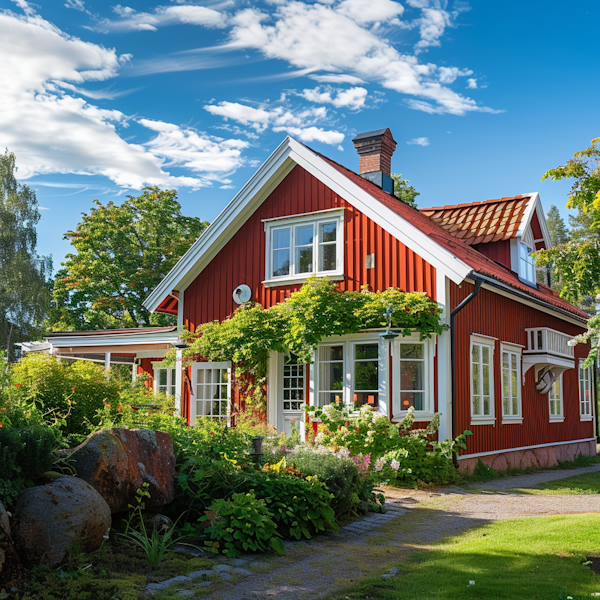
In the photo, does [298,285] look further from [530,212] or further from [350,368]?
[530,212]

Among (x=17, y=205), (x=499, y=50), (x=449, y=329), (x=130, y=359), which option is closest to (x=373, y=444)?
(x=449, y=329)

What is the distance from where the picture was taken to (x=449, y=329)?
1168 cm

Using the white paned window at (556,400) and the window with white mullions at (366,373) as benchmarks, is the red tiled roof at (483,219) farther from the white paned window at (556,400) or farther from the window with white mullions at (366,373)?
the window with white mullions at (366,373)

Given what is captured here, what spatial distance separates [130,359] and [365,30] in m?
13.5

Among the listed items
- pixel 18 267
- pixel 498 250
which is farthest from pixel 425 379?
pixel 18 267

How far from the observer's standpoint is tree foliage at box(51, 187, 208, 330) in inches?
1185

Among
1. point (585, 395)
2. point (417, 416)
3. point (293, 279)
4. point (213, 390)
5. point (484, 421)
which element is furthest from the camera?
point (585, 395)

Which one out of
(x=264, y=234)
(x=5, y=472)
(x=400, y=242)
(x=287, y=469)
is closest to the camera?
(x=5, y=472)

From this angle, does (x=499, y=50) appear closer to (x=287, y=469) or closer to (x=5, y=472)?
(x=287, y=469)

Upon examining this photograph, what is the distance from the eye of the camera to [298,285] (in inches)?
540

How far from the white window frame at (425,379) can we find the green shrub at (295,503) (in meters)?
4.79

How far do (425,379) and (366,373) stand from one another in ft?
3.65

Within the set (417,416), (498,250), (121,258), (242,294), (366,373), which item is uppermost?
(121,258)

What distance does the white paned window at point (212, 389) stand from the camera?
14594 mm
